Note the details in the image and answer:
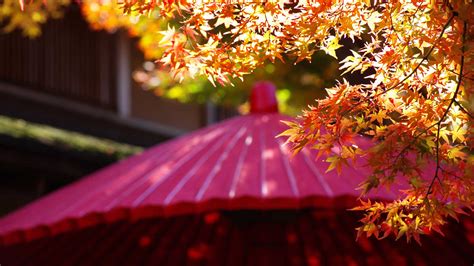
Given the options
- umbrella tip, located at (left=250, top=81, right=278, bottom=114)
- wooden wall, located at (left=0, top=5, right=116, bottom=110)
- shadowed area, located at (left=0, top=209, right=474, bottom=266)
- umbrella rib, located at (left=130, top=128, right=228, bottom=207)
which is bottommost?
shadowed area, located at (left=0, top=209, right=474, bottom=266)

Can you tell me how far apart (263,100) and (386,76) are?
156 inches

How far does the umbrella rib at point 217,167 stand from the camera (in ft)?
16.9

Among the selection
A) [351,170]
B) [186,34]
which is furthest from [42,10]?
[186,34]

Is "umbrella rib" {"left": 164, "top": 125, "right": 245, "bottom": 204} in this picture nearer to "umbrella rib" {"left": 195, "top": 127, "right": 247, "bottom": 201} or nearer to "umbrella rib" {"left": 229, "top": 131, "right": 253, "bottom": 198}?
"umbrella rib" {"left": 195, "top": 127, "right": 247, "bottom": 201}

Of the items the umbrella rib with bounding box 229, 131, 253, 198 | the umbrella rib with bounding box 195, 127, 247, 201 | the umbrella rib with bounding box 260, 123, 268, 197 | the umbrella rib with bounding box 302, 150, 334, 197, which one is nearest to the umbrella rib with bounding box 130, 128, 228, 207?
the umbrella rib with bounding box 195, 127, 247, 201

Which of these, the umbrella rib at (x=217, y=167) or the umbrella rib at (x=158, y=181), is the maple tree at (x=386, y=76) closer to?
the umbrella rib at (x=217, y=167)

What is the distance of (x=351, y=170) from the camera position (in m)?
5.39

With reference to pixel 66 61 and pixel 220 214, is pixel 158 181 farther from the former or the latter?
pixel 66 61

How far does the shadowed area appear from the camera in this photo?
5.51 meters

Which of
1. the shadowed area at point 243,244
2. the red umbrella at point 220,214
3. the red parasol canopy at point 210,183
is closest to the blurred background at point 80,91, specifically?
the red parasol canopy at point 210,183

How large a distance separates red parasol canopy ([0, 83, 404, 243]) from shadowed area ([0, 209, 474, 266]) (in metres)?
0.34

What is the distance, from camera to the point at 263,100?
6609 mm

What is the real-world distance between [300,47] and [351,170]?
2.80 metres

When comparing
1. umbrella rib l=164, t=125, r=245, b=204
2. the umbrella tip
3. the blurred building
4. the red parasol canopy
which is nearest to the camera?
the red parasol canopy
